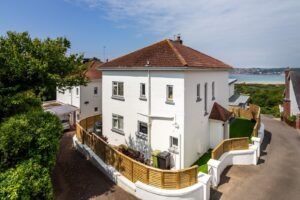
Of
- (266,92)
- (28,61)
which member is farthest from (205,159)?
(266,92)

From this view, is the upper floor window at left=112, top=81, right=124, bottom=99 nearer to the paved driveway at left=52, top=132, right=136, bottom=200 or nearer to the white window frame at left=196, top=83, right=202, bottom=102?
the paved driveway at left=52, top=132, right=136, bottom=200

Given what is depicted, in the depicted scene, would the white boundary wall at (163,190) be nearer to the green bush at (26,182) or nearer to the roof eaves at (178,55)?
the green bush at (26,182)

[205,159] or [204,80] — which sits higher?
[204,80]

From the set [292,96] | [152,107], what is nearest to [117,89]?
[152,107]

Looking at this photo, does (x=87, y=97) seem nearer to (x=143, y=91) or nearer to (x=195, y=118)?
(x=143, y=91)

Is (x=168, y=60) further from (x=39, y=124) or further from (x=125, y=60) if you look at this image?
(x=39, y=124)

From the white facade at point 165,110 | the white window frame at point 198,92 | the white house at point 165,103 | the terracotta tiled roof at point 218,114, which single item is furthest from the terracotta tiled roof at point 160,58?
the terracotta tiled roof at point 218,114
